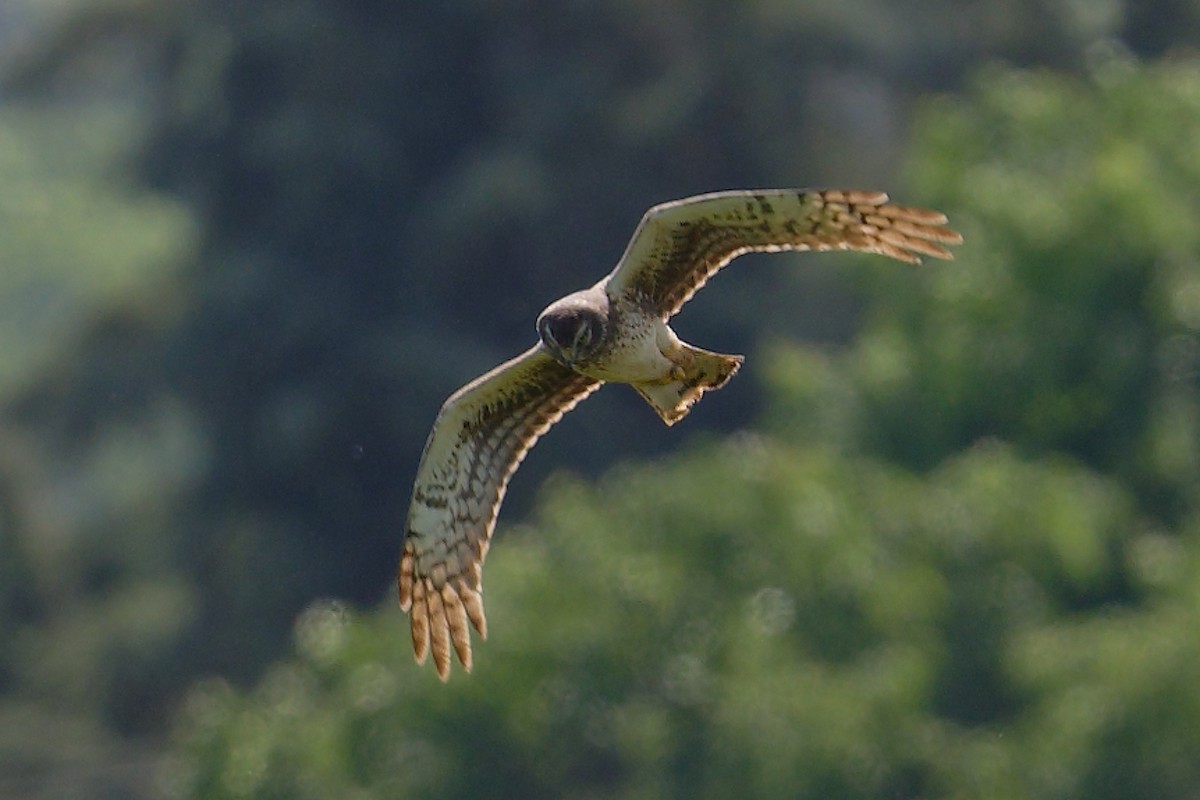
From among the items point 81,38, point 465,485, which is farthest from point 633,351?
point 81,38

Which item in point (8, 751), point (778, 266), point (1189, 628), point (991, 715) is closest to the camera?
point (1189, 628)

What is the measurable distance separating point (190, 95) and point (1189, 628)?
17.6 meters

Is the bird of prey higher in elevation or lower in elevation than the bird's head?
higher

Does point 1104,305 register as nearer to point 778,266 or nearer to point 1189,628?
point 1189,628

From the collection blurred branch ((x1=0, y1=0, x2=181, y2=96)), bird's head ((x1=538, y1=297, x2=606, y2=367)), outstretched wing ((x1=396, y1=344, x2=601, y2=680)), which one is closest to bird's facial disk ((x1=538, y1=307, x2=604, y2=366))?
bird's head ((x1=538, y1=297, x2=606, y2=367))

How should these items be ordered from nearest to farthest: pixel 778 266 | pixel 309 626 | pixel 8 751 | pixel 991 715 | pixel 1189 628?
pixel 1189 628 → pixel 991 715 → pixel 309 626 → pixel 8 751 → pixel 778 266

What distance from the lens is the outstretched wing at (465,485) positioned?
8766 mm

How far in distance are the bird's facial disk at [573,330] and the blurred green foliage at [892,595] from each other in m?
9.80

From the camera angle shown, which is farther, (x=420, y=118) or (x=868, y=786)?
(x=420, y=118)

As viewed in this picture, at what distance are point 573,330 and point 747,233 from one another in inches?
28.9

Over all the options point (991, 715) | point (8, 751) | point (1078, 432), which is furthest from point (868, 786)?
point (8, 751)

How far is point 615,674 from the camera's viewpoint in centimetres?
1923

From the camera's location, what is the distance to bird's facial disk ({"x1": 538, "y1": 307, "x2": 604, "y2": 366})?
7.90 m

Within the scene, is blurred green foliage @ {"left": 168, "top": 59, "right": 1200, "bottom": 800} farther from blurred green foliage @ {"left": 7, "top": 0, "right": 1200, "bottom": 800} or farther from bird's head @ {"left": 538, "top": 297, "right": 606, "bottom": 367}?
bird's head @ {"left": 538, "top": 297, "right": 606, "bottom": 367}
